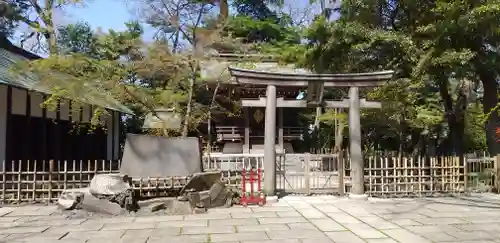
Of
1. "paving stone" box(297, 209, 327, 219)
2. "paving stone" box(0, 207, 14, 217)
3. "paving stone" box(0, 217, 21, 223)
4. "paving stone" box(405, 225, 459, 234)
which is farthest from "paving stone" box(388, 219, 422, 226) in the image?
"paving stone" box(0, 207, 14, 217)

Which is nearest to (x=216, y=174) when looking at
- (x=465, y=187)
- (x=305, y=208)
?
(x=305, y=208)

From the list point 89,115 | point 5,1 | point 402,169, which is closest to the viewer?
point 402,169

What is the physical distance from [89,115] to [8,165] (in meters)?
6.34

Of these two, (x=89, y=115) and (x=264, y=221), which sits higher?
(x=89, y=115)

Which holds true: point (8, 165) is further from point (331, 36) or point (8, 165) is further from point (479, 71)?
point (479, 71)

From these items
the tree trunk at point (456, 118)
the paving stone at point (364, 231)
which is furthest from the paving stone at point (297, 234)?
the tree trunk at point (456, 118)

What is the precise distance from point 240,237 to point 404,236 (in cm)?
276

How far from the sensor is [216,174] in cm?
1017

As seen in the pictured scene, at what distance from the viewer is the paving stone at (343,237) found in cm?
662

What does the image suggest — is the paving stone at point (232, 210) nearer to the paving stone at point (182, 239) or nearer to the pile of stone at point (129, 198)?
the pile of stone at point (129, 198)

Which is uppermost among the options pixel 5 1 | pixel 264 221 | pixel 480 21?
pixel 5 1

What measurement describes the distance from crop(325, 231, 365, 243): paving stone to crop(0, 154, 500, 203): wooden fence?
14.6 ft

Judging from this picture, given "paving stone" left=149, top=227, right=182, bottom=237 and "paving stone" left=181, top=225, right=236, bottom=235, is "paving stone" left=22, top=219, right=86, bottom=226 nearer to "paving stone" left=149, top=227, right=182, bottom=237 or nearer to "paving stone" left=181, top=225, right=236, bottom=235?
"paving stone" left=149, top=227, right=182, bottom=237

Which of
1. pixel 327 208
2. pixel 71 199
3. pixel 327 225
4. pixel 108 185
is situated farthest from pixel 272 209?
pixel 71 199
